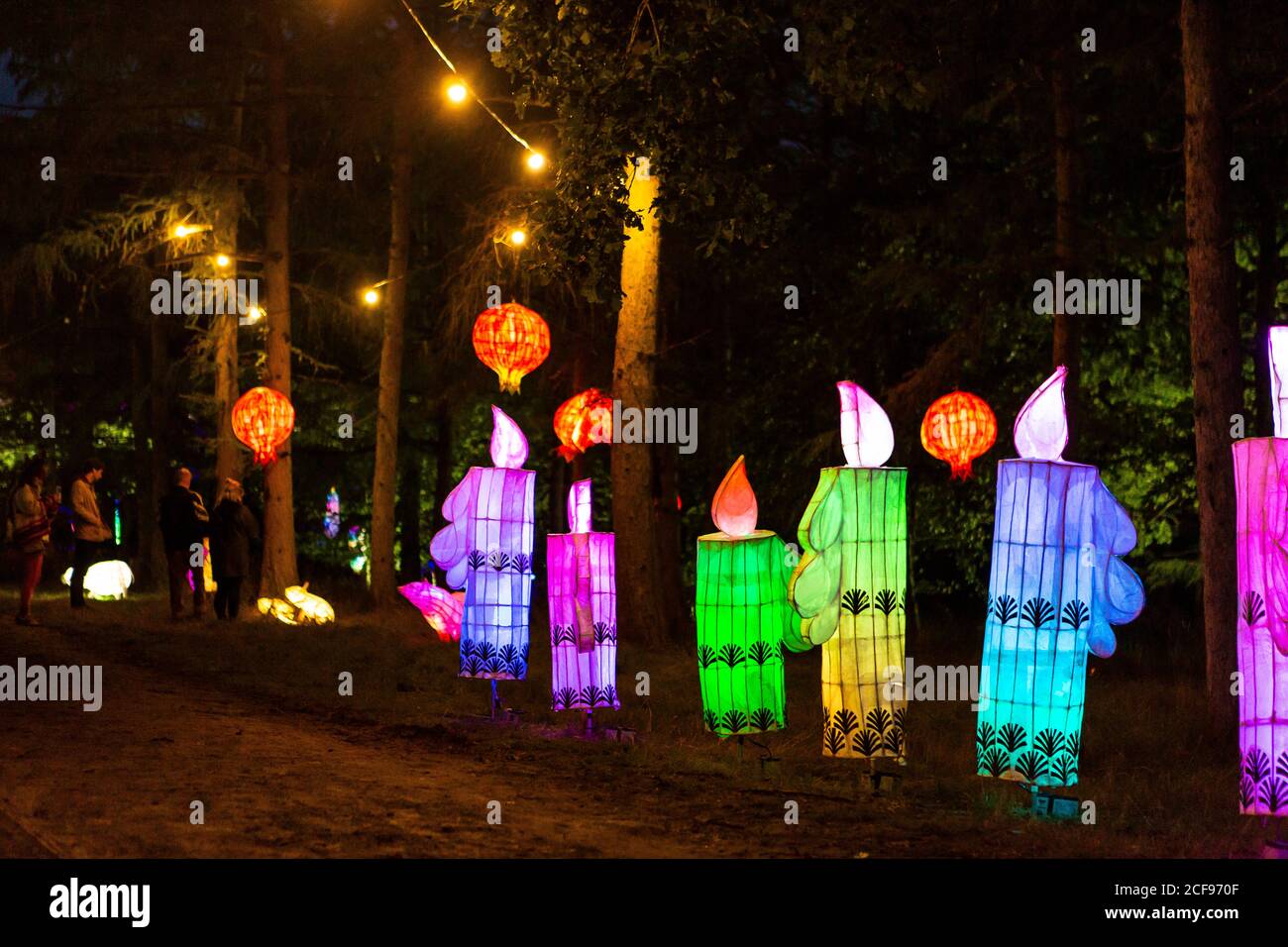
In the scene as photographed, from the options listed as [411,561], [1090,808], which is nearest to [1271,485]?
[1090,808]

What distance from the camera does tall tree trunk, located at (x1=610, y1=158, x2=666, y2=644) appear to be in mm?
17016

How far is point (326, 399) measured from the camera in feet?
112

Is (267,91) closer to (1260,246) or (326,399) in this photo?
(326,399)

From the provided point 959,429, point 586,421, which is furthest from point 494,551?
point 959,429

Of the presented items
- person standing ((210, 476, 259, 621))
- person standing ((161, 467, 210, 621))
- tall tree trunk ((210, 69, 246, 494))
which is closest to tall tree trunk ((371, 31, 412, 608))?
tall tree trunk ((210, 69, 246, 494))

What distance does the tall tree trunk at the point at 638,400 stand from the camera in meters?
17.0

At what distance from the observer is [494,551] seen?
12195 mm

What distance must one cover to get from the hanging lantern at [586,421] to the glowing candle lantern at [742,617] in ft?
28.6

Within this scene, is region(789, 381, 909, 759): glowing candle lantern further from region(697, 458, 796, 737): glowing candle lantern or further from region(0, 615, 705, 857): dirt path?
region(0, 615, 705, 857): dirt path

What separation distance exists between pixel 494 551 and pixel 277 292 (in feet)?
40.3

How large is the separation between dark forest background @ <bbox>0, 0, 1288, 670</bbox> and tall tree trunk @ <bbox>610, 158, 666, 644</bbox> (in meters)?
0.95

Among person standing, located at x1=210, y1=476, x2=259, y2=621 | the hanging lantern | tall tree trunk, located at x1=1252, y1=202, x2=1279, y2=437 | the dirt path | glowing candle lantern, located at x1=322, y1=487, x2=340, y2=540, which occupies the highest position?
tall tree trunk, located at x1=1252, y1=202, x2=1279, y2=437

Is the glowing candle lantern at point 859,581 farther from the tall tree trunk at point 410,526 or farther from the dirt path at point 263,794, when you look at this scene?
the tall tree trunk at point 410,526

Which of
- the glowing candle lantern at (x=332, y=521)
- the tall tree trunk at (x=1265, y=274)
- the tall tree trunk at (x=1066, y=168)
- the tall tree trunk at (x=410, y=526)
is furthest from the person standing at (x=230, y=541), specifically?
the glowing candle lantern at (x=332, y=521)
